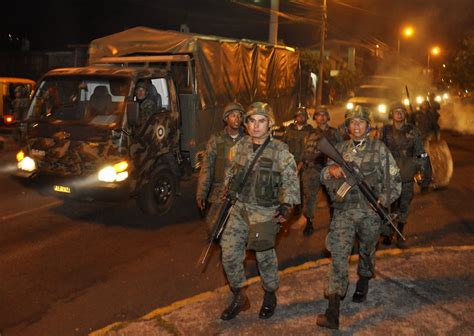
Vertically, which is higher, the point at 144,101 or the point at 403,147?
the point at 144,101

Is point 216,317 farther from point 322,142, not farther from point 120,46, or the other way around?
point 120,46

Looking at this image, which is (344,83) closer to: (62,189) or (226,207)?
(62,189)

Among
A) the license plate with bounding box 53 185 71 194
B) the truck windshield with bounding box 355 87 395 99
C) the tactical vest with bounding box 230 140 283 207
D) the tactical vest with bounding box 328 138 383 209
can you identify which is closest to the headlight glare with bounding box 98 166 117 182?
the license plate with bounding box 53 185 71 194

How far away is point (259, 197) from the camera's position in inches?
176

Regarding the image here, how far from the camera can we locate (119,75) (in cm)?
781

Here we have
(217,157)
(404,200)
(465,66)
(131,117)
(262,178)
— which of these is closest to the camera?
(262,178)

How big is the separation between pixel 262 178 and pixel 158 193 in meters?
4.07

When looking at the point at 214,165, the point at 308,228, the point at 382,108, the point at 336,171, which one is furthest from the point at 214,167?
the point at 382,108

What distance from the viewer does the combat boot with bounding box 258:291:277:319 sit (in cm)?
469

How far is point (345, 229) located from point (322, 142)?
2.63ft

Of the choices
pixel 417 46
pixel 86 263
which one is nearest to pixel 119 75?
pixel 86 263

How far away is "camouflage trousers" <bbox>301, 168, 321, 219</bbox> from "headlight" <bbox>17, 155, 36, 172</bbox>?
3.83m

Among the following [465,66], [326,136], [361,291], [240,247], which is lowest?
[361,291]

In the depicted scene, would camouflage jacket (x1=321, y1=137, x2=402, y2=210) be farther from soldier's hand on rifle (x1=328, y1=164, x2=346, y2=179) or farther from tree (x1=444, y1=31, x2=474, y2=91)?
tree (x1=444, y1=31, x2=474, y2=91)
